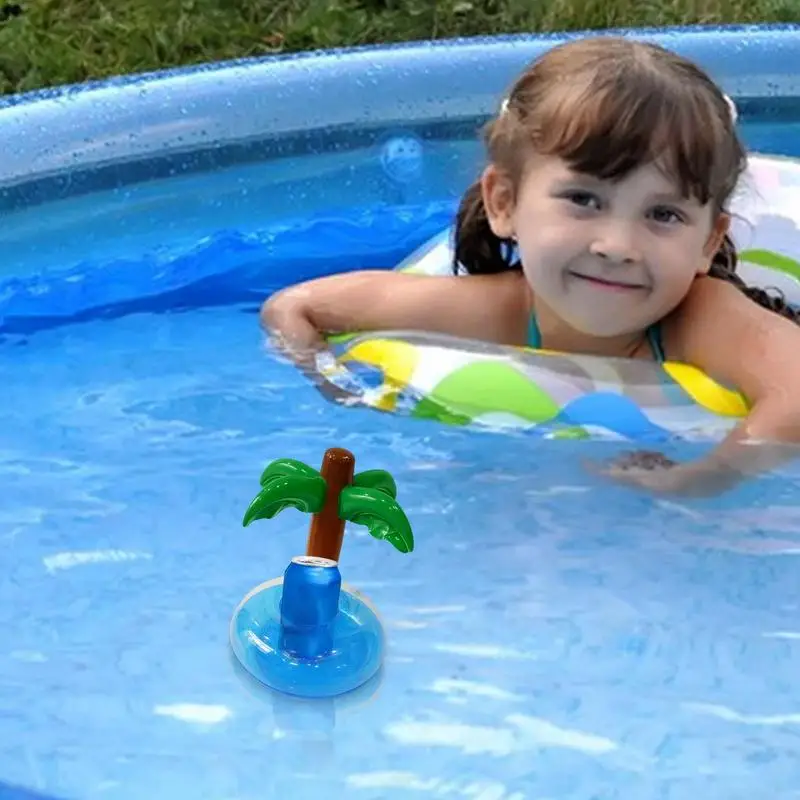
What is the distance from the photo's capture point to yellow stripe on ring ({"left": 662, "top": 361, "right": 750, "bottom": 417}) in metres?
Answer: 2.06

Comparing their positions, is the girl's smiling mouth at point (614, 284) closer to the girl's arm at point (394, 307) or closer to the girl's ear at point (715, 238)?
the girl's ear at point (715, 238)

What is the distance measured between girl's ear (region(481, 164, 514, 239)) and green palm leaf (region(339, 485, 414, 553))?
0.90m

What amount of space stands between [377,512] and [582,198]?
2.67 feet

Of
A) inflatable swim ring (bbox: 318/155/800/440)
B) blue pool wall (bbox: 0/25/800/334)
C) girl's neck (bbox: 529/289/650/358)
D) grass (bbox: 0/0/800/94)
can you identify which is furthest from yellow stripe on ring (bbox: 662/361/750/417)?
grass (bbox: 0/0/800/94)

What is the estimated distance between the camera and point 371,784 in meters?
1.49

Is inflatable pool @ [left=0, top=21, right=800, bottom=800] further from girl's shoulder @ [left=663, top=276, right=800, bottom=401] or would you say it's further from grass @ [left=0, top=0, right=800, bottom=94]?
grass @ [left=0, top=0, right=800, bottom=94]

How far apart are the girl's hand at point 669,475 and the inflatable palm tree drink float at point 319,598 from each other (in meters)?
0.54

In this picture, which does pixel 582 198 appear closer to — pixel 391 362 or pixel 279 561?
pixel 391 362

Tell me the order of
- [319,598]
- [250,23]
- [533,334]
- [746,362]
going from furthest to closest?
[250,23], [533,334], [746,362], [319,598]

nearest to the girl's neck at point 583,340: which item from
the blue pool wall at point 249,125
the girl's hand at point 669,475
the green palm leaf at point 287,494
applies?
the girl's hand at point 669,475

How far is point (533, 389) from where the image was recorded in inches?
81.0

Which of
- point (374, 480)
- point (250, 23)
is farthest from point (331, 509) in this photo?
point (250, 23)

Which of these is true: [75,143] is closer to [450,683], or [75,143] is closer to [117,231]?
[117,231]

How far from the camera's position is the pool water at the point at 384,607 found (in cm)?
152
